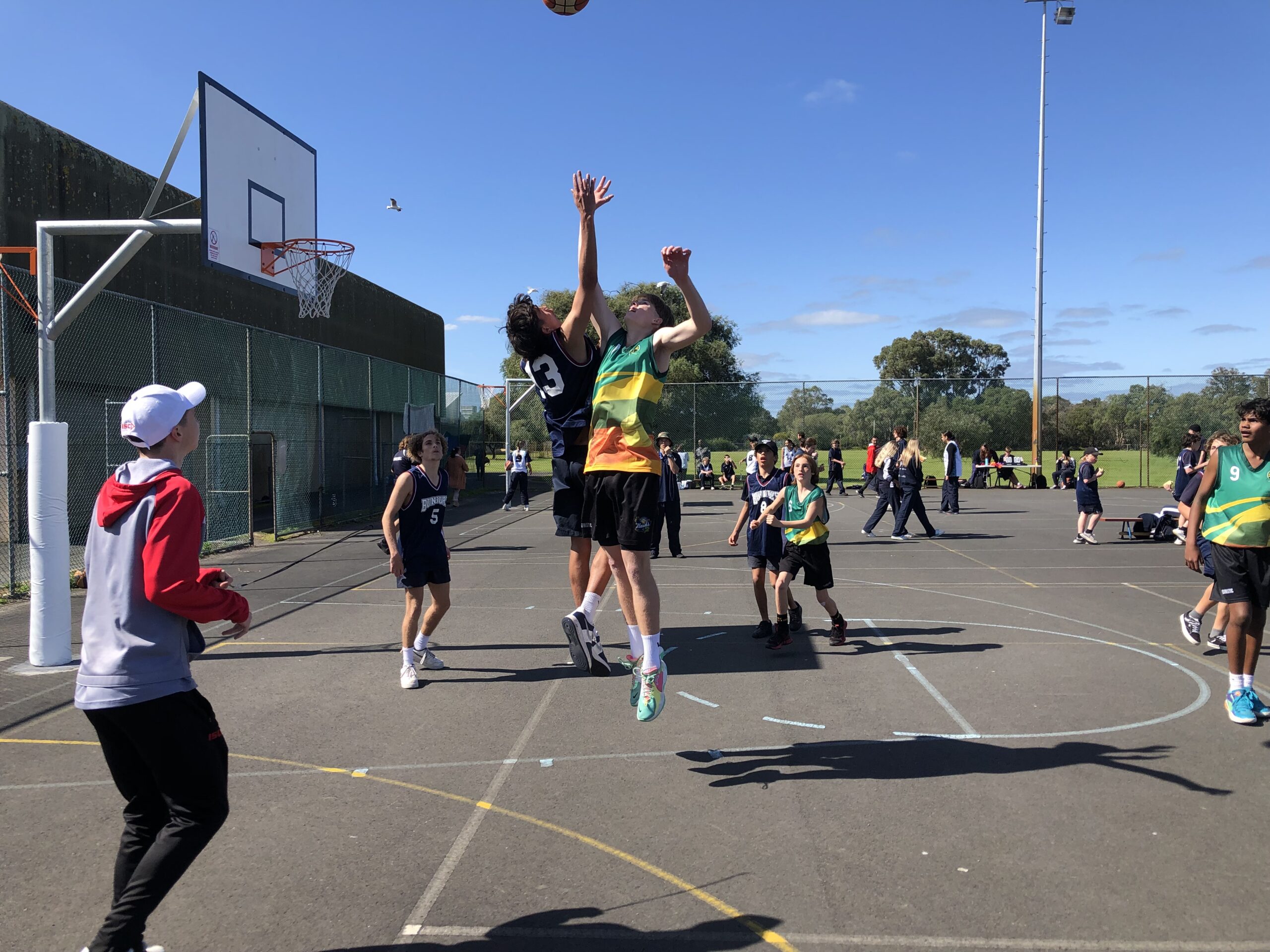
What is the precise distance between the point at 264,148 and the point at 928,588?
9655mm

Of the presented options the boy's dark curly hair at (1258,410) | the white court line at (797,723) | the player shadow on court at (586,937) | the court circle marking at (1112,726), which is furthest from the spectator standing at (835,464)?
the player shadow on court at (586,937)

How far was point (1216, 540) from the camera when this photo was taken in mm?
6102

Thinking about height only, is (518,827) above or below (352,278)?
below

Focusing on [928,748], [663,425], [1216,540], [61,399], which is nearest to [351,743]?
[928,748]

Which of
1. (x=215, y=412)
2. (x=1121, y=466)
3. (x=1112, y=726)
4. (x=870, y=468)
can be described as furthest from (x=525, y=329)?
(x=1121, y=466)

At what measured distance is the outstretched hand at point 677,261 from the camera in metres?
4.69

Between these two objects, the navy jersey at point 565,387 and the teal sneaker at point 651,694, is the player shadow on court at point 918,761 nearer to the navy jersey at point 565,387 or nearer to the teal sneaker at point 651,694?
the teal sneaker at point 651,694

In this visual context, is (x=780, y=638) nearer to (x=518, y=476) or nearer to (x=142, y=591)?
(x=142, y=591)

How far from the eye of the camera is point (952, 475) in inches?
971

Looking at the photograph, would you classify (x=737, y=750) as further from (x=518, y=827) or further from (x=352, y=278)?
(x=352, y=278)

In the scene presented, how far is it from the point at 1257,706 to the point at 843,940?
3.96 metres

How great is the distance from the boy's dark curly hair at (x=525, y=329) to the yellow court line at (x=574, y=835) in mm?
2394

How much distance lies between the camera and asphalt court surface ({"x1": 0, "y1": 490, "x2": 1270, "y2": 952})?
10.9ft

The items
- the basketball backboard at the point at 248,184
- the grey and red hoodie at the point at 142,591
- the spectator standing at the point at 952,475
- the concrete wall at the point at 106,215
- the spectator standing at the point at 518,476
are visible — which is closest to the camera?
the grey and red hoodie at the point at 142,591
